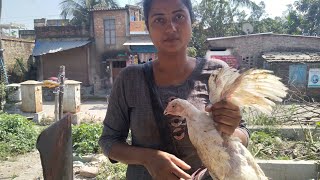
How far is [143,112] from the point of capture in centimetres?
150

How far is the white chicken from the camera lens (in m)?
1.29

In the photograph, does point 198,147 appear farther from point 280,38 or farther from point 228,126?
point 280,38

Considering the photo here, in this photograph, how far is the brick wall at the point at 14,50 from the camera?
62.2ft

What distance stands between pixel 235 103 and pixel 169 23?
1.53 feet

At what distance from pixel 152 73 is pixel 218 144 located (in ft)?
1.57

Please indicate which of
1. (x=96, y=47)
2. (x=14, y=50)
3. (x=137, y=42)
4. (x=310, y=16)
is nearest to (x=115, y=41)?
(x=96, y=47)

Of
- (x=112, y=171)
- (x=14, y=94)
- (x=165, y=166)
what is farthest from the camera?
(x=14, y=94)

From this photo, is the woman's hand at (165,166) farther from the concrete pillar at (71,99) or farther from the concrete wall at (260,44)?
the concrete wall at (260,44)

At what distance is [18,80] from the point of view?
19.6m

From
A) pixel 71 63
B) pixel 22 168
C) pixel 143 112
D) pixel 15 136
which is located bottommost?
pixel 22 168

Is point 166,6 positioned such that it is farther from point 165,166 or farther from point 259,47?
point 259,47

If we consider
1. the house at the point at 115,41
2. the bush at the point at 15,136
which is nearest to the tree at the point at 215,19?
the house at the point at 115,41

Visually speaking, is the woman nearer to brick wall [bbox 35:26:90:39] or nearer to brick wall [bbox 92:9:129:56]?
brick wall [bbox 92:9:129:56]

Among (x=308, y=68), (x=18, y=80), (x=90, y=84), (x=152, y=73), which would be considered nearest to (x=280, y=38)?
(x=308, y=68)
